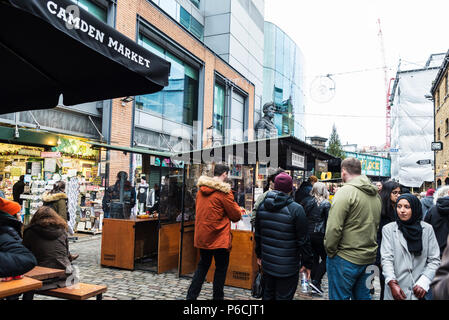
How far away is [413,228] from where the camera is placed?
334 cm

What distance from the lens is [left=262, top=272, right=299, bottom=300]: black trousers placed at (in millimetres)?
3826

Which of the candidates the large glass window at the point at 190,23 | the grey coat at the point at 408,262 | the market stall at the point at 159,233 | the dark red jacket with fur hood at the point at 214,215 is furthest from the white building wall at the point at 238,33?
the grey coat at the point at 408,262

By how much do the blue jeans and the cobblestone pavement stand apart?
2.14 metres

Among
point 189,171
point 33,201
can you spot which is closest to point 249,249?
point 189,171

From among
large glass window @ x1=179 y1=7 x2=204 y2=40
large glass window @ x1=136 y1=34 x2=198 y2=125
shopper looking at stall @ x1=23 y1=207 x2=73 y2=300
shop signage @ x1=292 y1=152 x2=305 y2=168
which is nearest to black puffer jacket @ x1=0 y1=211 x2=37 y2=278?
shopper looking at stall @ x1=23 y1=207 x2=73 y2=300

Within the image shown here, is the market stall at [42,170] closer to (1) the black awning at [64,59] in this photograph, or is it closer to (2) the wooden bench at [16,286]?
(1) the black awning at [64,59]

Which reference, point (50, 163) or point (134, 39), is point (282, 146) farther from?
point (134, 39)

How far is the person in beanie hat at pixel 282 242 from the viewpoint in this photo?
3.82m

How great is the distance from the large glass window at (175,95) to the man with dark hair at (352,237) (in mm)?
12007

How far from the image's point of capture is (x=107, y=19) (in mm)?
12297

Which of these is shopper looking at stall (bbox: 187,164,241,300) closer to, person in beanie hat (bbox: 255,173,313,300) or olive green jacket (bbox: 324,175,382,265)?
person in beanie hat (bbox: 255,173,313,300)

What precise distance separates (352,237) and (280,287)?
1.05 meters

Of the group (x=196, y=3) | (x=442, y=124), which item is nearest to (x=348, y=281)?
(x=196, y=3)
